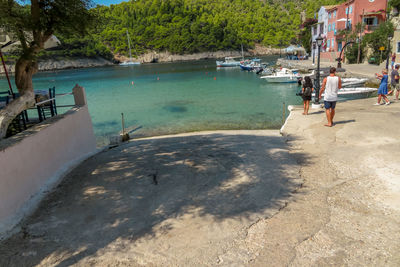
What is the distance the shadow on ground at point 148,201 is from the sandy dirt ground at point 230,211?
2 centimetres

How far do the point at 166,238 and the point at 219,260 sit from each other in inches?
33.6

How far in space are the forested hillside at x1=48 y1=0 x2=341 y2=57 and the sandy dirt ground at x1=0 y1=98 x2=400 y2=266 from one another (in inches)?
4836

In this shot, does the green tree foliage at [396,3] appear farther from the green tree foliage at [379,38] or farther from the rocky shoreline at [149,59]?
the rocky shoreline at [149,59]

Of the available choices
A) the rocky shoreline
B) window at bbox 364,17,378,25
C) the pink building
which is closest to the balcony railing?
the pink building

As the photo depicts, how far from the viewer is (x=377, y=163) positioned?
5.59m

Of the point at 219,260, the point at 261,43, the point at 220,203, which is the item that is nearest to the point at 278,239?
the point at 219,260

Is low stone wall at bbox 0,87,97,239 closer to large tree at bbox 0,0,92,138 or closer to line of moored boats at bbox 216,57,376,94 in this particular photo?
large tree at bbox 0,0,92,138

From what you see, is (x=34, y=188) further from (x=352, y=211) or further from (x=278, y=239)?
(x=352, y=211)

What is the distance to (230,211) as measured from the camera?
14.3 feet

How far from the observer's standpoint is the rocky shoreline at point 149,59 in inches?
4220

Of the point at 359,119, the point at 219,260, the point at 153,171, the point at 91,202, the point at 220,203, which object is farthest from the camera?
the point at 359,119

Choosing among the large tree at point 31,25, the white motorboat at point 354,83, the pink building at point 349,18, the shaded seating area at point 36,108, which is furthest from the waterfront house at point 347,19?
the shaded seating area at point 36,108

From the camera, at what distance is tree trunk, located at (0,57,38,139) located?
229 inches

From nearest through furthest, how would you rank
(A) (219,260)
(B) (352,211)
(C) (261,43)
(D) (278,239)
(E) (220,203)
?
(A) (219,260) < (D) (278,239) < (B) (352,211) < (E) (220,203) < (C) (261,43)
